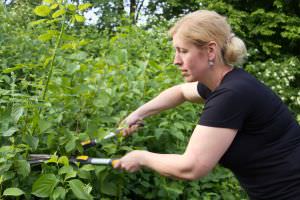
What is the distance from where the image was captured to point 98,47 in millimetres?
5574

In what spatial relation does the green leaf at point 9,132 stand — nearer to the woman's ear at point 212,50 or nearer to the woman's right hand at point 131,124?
the woman's right hand at point 131,124

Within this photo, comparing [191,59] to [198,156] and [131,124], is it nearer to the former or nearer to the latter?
[198,156]

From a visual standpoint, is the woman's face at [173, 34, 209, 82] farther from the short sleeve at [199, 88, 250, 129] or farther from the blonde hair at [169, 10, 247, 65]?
the short sleeve at [199, 88, 250, 129]

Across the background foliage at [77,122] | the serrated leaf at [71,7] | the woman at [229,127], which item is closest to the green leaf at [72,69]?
the background foliage at [77,122]

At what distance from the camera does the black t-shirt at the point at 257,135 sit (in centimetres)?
194

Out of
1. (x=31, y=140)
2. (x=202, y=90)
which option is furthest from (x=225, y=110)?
(x=31, y=140)

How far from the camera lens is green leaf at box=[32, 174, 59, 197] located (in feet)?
6.20

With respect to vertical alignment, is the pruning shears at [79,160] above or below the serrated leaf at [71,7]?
below

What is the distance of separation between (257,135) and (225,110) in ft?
0.88

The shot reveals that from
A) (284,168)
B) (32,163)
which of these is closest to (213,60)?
(284,168)

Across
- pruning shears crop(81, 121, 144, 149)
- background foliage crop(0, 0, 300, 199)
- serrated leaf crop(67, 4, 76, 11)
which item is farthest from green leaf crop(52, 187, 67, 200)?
serrated leaf crop(67, 4, 76, 11)

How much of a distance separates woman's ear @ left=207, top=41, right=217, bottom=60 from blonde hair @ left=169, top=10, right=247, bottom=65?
0.02 metres

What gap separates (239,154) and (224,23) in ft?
1.99

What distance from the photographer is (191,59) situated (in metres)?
2.05
